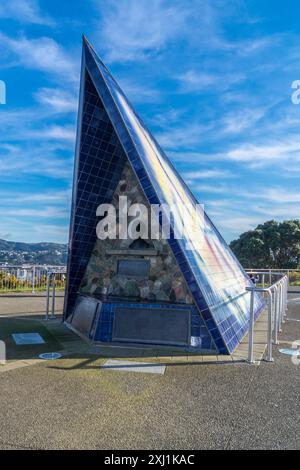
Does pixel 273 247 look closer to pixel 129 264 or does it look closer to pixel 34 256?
pixel 129 264

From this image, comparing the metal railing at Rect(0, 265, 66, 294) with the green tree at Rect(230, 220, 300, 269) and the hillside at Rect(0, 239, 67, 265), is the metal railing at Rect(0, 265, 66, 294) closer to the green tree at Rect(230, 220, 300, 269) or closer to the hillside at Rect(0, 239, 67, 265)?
the hillside at Rect(0, 239, 67, 265)

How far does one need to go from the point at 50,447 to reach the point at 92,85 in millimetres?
7481

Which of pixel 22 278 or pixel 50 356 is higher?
pixel 22 278

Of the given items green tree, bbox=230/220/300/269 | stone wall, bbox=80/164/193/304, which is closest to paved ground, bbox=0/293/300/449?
stone wall, bbox=80/164/193/304

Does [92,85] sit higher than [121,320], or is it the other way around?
[92,85]

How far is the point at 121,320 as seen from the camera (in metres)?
7.82

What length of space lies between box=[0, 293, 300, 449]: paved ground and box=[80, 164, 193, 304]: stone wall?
194 centimetres

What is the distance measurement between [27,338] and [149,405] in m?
4.47

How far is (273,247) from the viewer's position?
41.8 metres

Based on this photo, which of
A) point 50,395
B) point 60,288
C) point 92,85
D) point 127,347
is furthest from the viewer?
point 60,288

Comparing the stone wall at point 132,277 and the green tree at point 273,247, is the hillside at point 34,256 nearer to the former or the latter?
the stone wall at point 132,277

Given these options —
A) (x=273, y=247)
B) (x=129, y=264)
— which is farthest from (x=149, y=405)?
(x=273, y=247)

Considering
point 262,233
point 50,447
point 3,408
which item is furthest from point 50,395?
point 262,233
